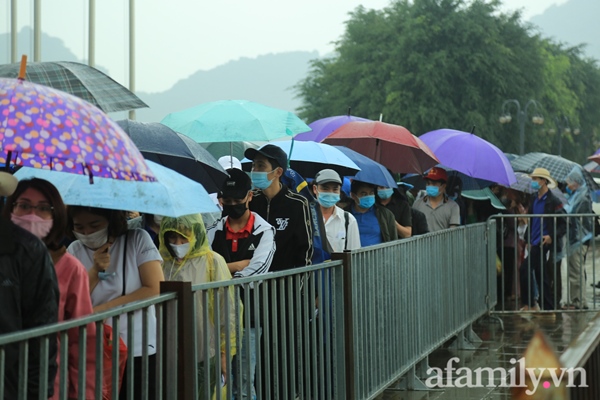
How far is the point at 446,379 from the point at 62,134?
649 cm

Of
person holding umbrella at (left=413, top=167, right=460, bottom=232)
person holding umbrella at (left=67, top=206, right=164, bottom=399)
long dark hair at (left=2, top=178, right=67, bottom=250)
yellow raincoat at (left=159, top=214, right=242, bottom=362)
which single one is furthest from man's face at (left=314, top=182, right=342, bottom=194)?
long dark hair at (left=2, top=178, right=67, bottom=250)

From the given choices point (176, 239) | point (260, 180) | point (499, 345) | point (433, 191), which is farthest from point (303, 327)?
point (433, 191)

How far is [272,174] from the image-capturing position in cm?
794

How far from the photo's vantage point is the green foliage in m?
51.1

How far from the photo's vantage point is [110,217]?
19.0 ft

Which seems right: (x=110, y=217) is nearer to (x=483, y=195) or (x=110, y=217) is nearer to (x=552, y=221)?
(x=552, y=221)

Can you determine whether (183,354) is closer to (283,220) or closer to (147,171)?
(147,171)

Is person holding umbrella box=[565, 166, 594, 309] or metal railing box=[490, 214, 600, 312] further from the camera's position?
person holding umbrella box=[565, 166, 594, 309]

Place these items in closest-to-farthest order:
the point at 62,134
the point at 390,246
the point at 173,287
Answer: the point at 62,134 → the point at 173,287 → the point at 390,246

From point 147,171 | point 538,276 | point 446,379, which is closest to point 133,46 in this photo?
point 538,276

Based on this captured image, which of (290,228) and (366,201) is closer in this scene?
(290,228)

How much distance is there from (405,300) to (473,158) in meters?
5.02

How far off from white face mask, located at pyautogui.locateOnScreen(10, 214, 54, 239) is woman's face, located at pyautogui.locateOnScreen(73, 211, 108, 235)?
992 millimetres

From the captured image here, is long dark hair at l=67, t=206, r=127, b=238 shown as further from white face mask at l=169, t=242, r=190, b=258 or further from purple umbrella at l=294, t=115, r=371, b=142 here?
purple umbrella at l=294, t=115, r=371, b=142
